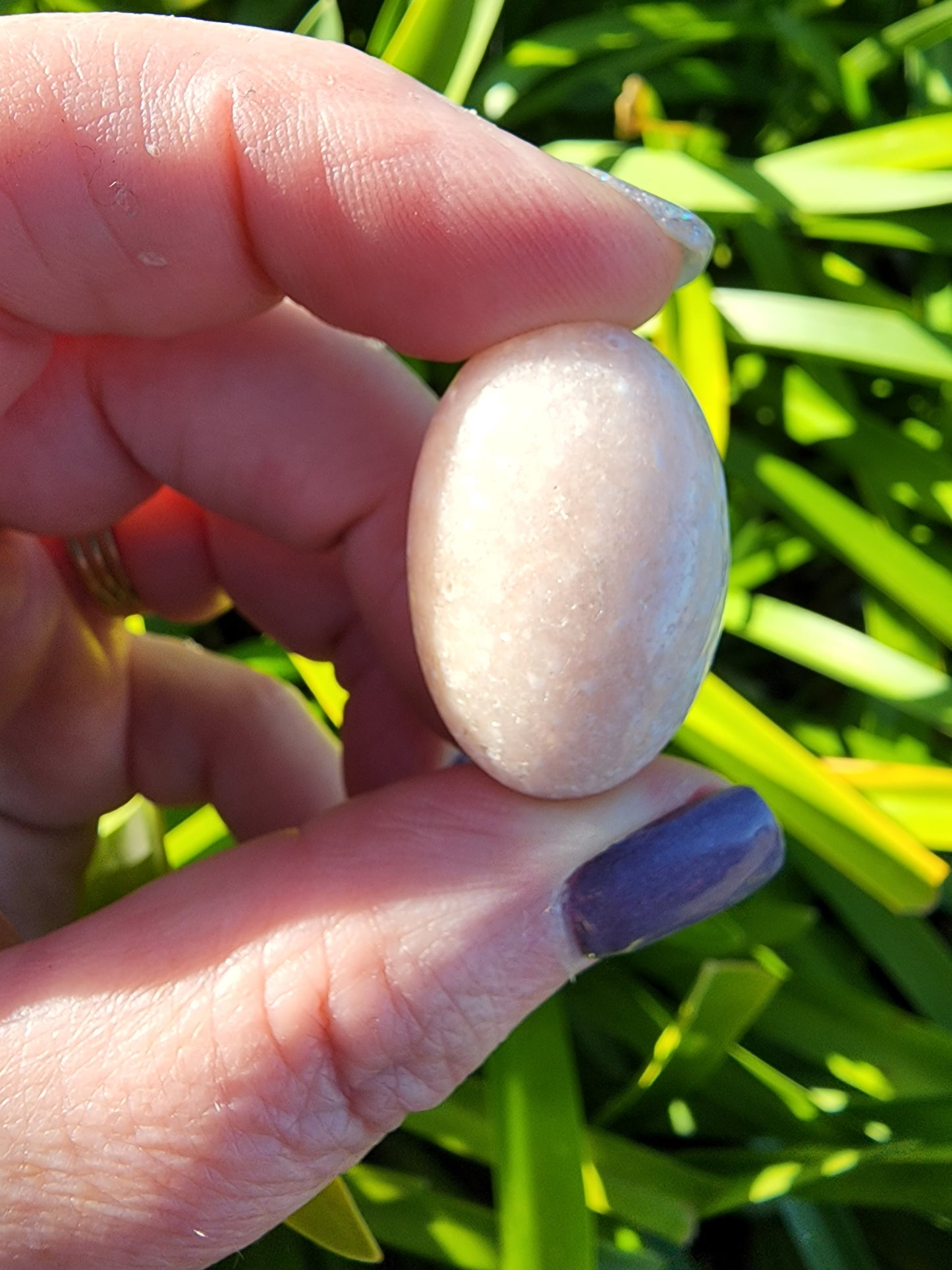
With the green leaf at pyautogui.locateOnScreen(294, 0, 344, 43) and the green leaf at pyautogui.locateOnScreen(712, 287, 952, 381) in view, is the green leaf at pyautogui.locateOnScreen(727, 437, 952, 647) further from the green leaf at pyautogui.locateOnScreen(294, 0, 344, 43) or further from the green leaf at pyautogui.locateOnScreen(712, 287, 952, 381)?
the green leaf at pyautogui.locateOnScreen(294, 0, 344, 43)

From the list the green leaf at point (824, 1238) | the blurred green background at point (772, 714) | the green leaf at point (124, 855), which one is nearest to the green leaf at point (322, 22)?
the blurred green background at point (772, 714)

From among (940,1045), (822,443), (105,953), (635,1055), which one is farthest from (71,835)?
(822,443)

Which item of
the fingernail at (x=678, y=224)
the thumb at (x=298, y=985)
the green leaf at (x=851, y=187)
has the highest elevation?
the fingernail at (x=678, y=224)

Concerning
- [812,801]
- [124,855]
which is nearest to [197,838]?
[124,855]

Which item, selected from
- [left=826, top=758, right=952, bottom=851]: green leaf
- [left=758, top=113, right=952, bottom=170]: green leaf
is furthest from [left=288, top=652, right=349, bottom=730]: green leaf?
[left=758, top=113, right=952, bottom=170]: green leaf

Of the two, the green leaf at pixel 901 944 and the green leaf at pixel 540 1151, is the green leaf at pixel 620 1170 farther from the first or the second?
the green leaf at pixel 901 944
